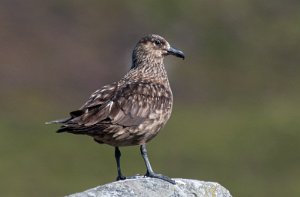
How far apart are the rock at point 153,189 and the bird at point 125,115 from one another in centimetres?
15

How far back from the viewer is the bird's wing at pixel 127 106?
47.6 feet

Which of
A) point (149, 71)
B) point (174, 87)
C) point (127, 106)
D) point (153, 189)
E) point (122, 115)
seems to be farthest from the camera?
point (174, 87)

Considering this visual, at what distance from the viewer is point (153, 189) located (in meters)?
13.9

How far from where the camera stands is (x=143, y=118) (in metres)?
14.9

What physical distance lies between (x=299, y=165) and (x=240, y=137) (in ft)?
12.8

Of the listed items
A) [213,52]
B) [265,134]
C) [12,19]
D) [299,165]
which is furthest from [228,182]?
[12,19]

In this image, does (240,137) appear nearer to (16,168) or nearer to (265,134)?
(265,134)

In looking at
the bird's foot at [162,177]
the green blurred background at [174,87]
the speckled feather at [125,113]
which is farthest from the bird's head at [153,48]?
the green blurred background at [174,87]

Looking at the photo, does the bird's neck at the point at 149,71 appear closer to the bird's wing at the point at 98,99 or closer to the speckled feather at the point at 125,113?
the speckled feather at the point at 125,113

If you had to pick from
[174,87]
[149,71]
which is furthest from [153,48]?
[174,87]

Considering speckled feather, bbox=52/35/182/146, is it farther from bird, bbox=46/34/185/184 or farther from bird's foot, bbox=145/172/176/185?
bird's foot, bbox=145/172/176/185

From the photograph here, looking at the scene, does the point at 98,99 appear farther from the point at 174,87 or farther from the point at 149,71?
the point at 174,87

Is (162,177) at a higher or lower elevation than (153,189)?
Result: higher

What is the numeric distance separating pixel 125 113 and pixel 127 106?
0.46 ft
